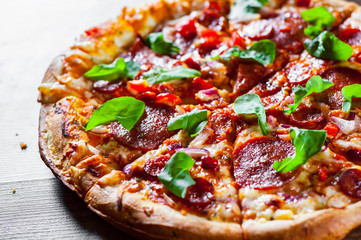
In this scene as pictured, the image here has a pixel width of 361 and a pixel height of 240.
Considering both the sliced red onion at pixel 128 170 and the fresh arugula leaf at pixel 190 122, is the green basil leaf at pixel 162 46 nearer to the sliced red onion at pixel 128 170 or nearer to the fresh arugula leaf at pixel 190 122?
the fresh arugula leaf at pixel 190 122

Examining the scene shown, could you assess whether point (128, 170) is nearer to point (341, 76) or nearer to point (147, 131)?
point (147, 131)

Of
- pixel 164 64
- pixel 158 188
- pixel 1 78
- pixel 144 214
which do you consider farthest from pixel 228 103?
pixel 1 78

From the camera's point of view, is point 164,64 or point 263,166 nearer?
point 263,166

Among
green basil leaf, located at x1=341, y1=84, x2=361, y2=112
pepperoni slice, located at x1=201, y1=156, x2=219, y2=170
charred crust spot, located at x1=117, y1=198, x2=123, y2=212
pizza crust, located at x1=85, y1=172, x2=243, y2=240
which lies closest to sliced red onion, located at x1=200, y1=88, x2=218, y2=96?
pepperoni slice, located at x1=201, y1=156, x2=219, y2=170

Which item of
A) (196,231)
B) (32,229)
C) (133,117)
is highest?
(133,117)

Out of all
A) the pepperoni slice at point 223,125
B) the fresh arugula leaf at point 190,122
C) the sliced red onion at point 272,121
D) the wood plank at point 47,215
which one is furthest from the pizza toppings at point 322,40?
the wood plank at point 47,215

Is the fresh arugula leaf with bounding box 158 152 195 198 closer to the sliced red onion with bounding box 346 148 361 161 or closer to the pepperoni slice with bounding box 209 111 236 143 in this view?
the pepperoni slice with bounding box 209 111 236 143

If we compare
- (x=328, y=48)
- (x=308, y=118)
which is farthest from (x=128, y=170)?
(x=328, y=48)

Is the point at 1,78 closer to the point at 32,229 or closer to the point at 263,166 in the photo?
the point at 32,229
